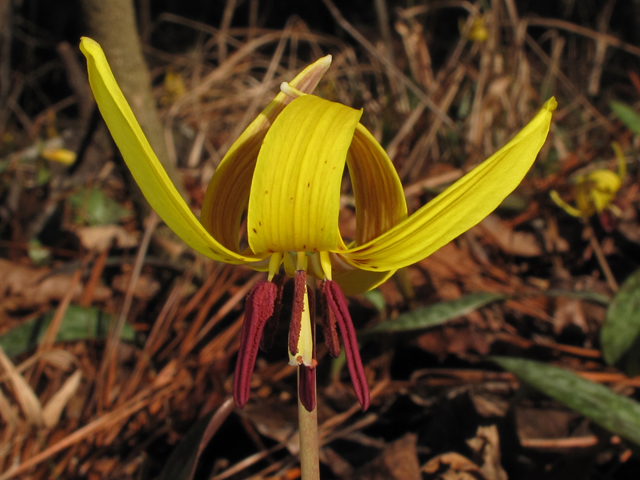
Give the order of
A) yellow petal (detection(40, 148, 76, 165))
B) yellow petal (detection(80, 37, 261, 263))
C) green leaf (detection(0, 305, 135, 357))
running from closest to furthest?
yellow petal (detection(80, 37, 261, 263)), green leaf (detection(0, 305, 135, 357)), yellow petal (detection(40, 148, 76, 165))

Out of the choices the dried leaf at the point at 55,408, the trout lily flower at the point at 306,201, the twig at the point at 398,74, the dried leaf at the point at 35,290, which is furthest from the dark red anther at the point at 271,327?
the twig at the point at 398,74

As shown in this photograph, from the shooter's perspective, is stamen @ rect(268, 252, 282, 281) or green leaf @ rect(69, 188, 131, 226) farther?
green leaf @ rect(69, 188, 131, 226)

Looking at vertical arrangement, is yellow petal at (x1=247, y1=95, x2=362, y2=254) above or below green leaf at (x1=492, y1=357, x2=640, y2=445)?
above

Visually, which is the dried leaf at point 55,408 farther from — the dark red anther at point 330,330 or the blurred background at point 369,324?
the dark red anther at point 330,330

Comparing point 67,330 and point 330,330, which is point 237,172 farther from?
point 67,330

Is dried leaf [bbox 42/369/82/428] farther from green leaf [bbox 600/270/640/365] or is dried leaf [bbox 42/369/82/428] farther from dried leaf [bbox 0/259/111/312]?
green leaf [bbox 600/270/640/365]

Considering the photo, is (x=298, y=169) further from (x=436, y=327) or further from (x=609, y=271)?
(x=609, y=271)

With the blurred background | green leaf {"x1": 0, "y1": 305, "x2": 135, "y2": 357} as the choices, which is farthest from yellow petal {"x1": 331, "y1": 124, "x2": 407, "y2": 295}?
green leaf {"x1": 0, "y1": 305, "x2": 135, "y2": 357}
